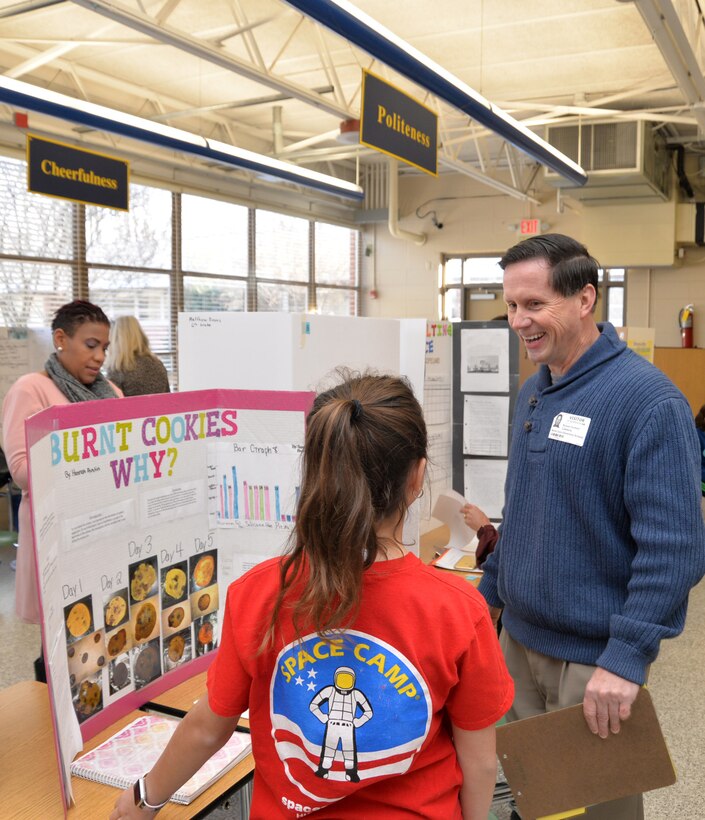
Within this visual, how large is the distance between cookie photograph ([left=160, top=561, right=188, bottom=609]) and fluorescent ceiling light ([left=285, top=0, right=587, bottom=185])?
2.30 meters

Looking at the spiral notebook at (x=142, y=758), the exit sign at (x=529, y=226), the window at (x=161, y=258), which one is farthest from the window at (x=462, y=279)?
the spiral notebook at (x=142, y=758)

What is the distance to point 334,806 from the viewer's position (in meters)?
1.02

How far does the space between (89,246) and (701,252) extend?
7293 millimetres

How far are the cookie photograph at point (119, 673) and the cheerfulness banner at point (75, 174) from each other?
12.5 ft

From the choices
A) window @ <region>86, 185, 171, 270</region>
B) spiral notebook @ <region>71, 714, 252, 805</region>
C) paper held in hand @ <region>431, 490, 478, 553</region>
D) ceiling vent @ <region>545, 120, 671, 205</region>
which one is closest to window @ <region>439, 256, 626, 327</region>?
ceiling vent @ <region>545, 120, 671, 205</region>

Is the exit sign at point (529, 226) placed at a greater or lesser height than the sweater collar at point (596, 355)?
greater

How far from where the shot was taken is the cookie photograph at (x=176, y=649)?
1639 millimetres

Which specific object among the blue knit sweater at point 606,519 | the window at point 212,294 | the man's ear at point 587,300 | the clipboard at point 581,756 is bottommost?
the clipboard at point 581,756

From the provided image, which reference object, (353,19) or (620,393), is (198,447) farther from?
(353,19)

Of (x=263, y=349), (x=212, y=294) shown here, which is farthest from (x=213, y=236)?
(x=263, y=349)

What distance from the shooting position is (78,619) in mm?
1389

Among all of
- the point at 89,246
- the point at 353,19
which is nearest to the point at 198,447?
the point at 353,19

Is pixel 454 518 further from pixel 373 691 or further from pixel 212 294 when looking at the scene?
pixel 212 294

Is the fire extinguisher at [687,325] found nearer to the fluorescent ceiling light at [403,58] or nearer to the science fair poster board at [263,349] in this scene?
the fluorescent ceiling light at [403,58]
